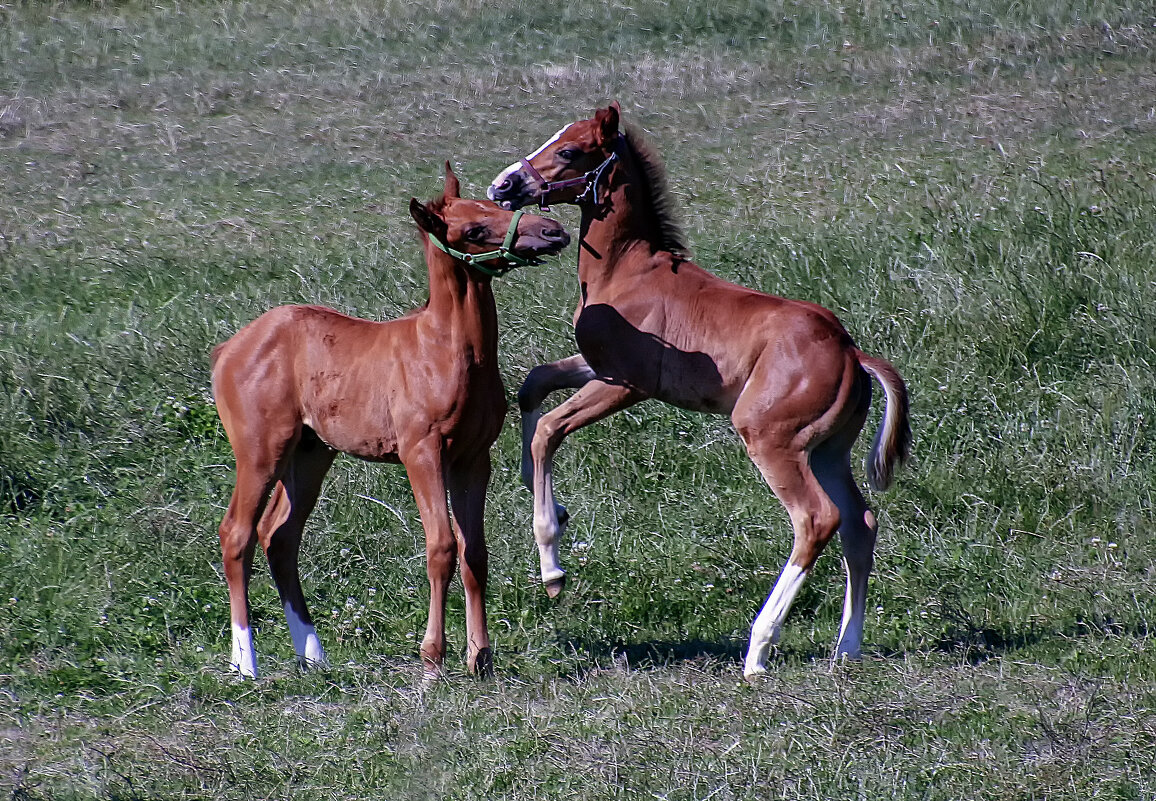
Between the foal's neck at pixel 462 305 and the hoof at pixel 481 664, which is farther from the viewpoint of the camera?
the hoof at pixel 481 664

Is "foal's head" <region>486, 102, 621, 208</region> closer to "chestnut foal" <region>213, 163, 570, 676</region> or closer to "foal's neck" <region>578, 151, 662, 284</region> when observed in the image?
"foal's neck" <region>578, 151, 662, 284</region>

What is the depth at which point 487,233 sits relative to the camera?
5723 mm

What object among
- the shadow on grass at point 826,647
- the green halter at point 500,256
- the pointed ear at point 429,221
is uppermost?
the pointed ear at point 429,221

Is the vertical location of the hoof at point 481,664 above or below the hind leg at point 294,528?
below

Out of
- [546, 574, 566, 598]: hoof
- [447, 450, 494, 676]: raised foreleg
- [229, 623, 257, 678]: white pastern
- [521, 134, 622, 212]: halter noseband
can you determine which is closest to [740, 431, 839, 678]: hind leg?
[546, 574, 566, 598]: hoof

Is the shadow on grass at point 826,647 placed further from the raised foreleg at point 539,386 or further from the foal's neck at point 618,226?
the foal's neck at point 618,226

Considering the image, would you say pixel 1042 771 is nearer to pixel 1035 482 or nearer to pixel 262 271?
pixel 1035 482

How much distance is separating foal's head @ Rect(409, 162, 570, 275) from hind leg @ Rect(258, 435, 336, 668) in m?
1.26

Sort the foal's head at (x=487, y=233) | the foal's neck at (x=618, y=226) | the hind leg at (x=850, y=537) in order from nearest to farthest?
the foal's head at (x=487, y=233), the hind leg at (x=850, y=537), the foal's neck at (x=618, y=226)

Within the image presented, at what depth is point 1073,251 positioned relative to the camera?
418 inches

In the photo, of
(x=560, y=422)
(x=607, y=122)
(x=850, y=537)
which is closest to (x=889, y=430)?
(x=850, y=537)

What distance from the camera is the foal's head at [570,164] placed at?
6668 mm

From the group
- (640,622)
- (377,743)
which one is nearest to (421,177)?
(640,622)

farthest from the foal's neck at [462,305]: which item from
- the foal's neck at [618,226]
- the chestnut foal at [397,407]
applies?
the foal's neck at [618,226]
